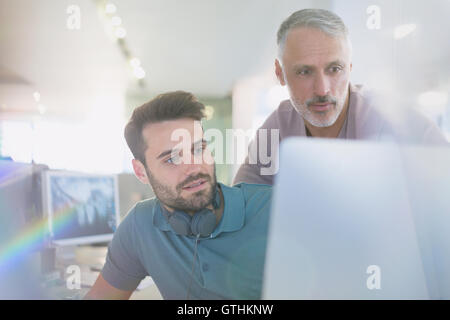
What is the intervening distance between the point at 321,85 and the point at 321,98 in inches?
1.2

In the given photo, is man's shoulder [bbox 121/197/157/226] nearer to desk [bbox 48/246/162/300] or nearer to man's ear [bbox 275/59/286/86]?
desk [bbox 48/246/162/300]

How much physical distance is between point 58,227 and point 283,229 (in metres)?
0.88

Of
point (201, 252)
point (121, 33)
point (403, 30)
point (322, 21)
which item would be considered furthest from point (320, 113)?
point (121, 33)

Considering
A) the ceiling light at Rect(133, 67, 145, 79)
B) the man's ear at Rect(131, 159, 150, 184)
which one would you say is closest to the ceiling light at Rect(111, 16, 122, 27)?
the ceiling light at Rect(133, 67, 145, 79)

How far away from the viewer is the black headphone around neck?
0.79 metres

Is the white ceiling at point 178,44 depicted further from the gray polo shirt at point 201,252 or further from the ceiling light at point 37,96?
the gray polo shirt at point 201,252

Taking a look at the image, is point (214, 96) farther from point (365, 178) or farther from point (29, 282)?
point (29, 282)

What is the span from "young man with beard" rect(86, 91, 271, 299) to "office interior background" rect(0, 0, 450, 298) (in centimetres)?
4

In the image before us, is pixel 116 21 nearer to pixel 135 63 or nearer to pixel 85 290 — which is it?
pixel 135 63

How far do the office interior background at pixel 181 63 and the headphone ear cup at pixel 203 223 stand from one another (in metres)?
0.10

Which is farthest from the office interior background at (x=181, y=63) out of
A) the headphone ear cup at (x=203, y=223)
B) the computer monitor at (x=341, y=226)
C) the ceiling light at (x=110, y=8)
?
the computer monitor at (x=341, y=226)

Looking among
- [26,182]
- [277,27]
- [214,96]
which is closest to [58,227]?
[26,182]

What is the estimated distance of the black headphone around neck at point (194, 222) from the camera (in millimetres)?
794

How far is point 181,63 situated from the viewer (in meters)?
0.85
